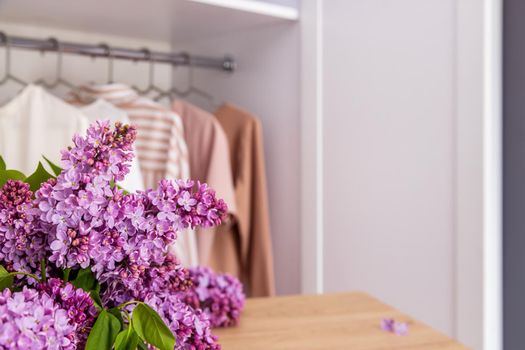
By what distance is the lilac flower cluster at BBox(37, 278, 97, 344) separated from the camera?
542mm

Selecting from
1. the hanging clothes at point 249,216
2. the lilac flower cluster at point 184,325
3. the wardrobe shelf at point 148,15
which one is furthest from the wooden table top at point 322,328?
the wardrobe shelf at point 148,15

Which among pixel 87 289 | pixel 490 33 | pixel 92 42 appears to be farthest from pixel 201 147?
pixel 87 289

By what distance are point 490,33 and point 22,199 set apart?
4.00 feet

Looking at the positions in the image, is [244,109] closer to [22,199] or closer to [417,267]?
[417,267]

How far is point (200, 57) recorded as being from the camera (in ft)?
7.45

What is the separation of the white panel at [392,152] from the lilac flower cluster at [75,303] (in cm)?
117

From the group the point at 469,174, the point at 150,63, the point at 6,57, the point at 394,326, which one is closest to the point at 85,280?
the point at 394,326

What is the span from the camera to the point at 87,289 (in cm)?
60

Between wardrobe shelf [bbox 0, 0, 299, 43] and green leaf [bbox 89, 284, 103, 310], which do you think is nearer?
green leaf [bbox 89, 284, 103, 310]

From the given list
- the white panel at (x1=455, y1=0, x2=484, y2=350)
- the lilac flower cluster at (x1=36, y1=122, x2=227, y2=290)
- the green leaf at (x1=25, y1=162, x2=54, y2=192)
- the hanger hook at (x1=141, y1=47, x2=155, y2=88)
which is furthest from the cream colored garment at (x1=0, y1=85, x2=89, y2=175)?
the lilac flower cluster at (x1=36, y1=122, x2=227, y2=290)

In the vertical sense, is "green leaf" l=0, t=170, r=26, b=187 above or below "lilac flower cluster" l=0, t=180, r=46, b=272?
above

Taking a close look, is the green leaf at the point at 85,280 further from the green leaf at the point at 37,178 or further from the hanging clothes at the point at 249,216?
the hanging clothes at the point at 249,216

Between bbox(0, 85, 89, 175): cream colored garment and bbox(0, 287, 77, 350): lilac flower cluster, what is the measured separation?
1.31 metres

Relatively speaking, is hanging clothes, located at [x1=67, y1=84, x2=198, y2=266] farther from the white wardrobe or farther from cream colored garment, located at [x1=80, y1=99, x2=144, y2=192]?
the white wardrobe
